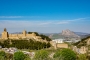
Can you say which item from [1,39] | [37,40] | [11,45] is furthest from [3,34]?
[37,40]

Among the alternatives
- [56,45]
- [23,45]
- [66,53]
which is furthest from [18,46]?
[66,53]

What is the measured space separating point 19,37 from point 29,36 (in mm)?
3159

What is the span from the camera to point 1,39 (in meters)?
64.1

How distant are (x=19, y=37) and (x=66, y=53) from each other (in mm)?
25285

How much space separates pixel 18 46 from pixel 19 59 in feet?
68.1

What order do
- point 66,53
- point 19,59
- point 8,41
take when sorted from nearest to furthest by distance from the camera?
1. point 19,59
2. point 66,53
3. point 8,41

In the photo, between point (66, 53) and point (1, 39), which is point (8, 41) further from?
point (66, 53)

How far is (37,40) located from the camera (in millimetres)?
62562

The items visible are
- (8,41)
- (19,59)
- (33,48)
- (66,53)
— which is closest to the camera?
(19,59)

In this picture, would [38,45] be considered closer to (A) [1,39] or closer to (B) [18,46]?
(B) [18,46]

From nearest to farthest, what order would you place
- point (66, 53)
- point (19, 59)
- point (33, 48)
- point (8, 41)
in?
point (19, 59), point (66, 53), point (33, 48), point (8, 41)

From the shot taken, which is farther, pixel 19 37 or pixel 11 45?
pixel 19 37

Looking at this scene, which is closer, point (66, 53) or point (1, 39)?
point (66, 53)

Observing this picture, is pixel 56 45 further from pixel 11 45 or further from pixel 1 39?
pixel 1 39
